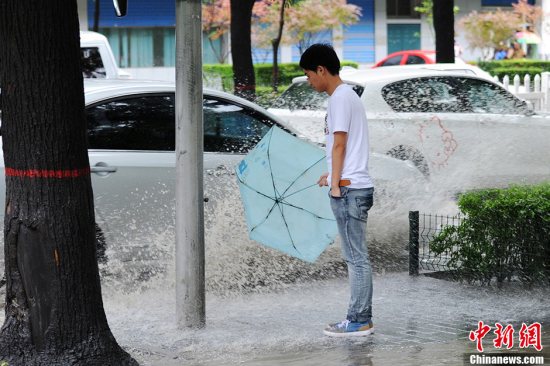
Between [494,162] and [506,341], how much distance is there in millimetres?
5539

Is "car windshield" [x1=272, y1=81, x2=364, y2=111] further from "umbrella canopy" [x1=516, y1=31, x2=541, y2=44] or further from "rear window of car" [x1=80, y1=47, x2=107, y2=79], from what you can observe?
"umbrella canopy" [x1=516, y1=31, x2=541, y2=44]

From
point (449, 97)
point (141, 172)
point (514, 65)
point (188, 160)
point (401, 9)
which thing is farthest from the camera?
point (401, 9)

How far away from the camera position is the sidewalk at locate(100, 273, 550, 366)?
19.6 ft

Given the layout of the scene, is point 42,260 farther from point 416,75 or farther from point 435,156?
point 416,75

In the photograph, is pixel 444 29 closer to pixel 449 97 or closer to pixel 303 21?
pixel 449 97

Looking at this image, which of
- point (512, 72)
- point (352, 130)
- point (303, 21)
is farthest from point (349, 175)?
point (303, 21)

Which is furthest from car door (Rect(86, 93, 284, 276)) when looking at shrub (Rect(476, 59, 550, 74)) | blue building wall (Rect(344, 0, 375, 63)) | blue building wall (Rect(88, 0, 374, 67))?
blue building wall (Rect(344, 0, 375, 63))

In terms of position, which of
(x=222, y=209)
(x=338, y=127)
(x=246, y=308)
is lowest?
(x=246, y=308)

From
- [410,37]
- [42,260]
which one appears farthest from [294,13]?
[42,260]

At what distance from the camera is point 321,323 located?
6.89 m

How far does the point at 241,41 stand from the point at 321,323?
9.85 m

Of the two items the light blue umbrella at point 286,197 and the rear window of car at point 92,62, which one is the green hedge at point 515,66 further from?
the light blue umbrella at point 286,197

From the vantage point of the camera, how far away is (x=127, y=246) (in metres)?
7.74

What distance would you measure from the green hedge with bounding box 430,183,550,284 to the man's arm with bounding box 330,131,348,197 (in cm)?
186
